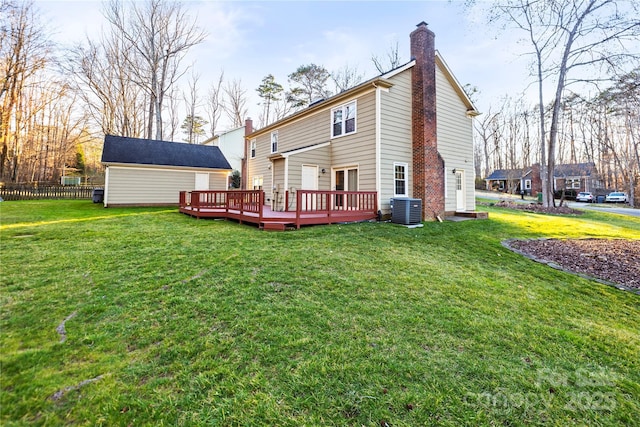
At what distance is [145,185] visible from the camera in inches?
616

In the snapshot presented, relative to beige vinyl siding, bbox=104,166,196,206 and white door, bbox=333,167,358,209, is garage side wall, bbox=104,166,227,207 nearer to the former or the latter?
beige vinyl siding, bbox=104,166,196,206

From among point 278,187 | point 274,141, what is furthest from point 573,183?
point 278,187

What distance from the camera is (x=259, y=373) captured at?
2.26 metres

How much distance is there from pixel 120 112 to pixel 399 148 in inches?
924

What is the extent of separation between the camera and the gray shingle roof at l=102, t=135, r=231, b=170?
49.9ft

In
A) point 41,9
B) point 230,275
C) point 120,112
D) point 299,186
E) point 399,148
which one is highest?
Result: point 41,9

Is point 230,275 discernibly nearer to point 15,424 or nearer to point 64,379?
point 64,379

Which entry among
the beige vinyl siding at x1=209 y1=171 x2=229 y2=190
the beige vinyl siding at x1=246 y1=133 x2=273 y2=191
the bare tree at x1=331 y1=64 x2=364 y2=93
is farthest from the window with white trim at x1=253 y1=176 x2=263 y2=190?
the bare tree at x1=331 y1=64 x2=364 y2=93

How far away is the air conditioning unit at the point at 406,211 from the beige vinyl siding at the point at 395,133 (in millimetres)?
539

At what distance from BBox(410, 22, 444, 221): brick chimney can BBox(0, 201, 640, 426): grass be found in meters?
5.40

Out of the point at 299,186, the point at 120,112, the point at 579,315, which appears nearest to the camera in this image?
the point at 579,315

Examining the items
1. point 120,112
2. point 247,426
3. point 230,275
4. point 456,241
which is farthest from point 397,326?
point 120,112

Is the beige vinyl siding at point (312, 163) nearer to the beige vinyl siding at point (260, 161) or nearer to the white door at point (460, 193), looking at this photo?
the beige vinyl siding at point (260, 161)

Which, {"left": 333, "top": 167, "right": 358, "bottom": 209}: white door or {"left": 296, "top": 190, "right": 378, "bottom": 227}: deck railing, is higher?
{"left": 333, "top": 167, "right": 358, "bottom": 209}: white door
